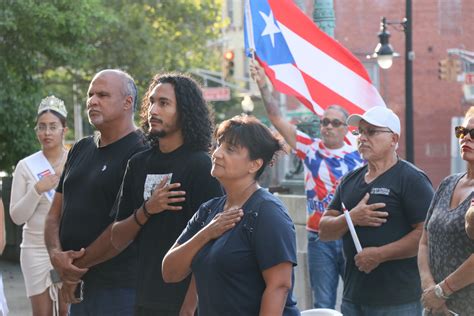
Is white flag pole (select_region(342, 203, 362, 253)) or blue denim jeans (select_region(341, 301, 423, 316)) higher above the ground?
white flag pole (select_region(342, 203, 362, 253))

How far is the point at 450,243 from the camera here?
16.9 feet

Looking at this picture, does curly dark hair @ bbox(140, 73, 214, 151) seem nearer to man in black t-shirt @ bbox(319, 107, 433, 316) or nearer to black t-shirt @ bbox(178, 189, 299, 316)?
black t-shirt @ bbox(178, 189, 299, 316)

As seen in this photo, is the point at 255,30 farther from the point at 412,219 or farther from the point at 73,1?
the point at 73,1

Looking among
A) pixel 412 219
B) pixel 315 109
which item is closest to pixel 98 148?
pixel 412 219

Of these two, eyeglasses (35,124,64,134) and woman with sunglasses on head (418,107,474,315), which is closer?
woman with sunglasses on head (418,107,474,315)

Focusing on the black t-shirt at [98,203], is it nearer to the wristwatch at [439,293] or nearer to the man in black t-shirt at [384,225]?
the man in black t-shirt at [384,225]

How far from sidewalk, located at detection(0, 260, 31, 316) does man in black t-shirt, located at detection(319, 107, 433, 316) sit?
531cm

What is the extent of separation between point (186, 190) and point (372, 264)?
1399 millimetres

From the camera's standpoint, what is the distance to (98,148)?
19.4 feet

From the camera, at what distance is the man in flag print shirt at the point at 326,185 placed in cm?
803

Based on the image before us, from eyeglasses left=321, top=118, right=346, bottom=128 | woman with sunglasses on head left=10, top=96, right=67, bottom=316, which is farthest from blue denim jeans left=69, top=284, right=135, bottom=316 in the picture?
eyeglasses left=321, top=118, right=346, bottom=128

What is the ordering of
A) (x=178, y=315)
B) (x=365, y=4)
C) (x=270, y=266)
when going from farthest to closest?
1. (x=365, y=4)
2. (x=178, y=315)
3. (x=270, y=266)

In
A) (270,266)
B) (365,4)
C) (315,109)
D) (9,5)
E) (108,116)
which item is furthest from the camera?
(365,4)

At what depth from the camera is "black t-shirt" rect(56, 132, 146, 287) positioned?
5703mm
